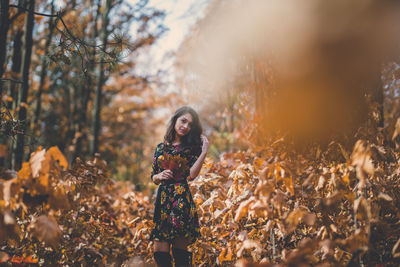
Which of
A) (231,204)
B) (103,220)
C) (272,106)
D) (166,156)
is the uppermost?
(272,106)

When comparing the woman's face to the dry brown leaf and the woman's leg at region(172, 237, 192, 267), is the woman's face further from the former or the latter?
the dry brown leaf

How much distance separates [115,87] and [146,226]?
8.43 metres

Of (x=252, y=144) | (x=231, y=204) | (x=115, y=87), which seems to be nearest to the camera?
(x=231, y=204)

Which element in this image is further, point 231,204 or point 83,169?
point 83,169

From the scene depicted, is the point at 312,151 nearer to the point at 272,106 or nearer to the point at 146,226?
the point at 272,106

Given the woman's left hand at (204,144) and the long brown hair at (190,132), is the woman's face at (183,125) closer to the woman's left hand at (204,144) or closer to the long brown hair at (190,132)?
the long brown hair at (190,132)

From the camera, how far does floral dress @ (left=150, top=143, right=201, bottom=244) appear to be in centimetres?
223

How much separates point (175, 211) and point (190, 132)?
28.6 inches

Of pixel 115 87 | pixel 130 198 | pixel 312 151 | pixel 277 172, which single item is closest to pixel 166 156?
pixel 277 172

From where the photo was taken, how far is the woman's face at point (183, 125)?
2.58 metres

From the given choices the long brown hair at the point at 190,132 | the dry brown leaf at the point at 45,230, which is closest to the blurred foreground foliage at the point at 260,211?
the dry brown leaf at the point at 45,230

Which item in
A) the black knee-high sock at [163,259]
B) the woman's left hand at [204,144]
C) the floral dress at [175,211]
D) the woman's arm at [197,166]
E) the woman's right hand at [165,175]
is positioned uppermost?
the woman's left hand at [204,144]

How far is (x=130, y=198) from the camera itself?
3.65 metres

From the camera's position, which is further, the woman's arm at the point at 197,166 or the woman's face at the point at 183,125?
the woman's face at the point at 183,125
